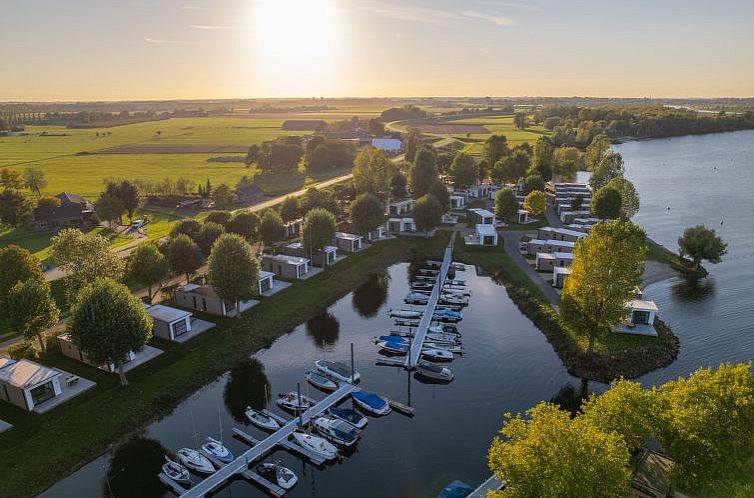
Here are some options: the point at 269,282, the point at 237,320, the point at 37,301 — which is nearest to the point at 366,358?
the point at 237,320

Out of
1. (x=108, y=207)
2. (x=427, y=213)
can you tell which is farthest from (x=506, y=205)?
(x=108, y=207)

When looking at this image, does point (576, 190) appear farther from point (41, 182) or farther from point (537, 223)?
point (41, 182)

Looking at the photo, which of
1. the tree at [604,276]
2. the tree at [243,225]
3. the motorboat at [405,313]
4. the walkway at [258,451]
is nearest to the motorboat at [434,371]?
the walkway at [258,451]

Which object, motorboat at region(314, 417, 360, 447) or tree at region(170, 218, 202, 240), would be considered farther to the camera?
tree at region(170, 218, 202, 240)

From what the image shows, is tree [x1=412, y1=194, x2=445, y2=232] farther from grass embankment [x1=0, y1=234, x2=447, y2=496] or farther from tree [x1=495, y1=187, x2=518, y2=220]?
grass embankment [x1=0, y1=234, x2=447, y2=496]

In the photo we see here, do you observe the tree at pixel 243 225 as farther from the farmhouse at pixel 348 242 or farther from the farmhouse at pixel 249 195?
the farmhouse at pixel 249 195

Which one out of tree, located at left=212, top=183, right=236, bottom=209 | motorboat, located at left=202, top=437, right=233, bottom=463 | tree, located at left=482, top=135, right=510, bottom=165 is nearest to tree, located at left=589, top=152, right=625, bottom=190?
tree, located at left=482, top=135, right=510, bottom=165

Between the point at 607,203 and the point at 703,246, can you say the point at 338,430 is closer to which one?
the point at 703,246
